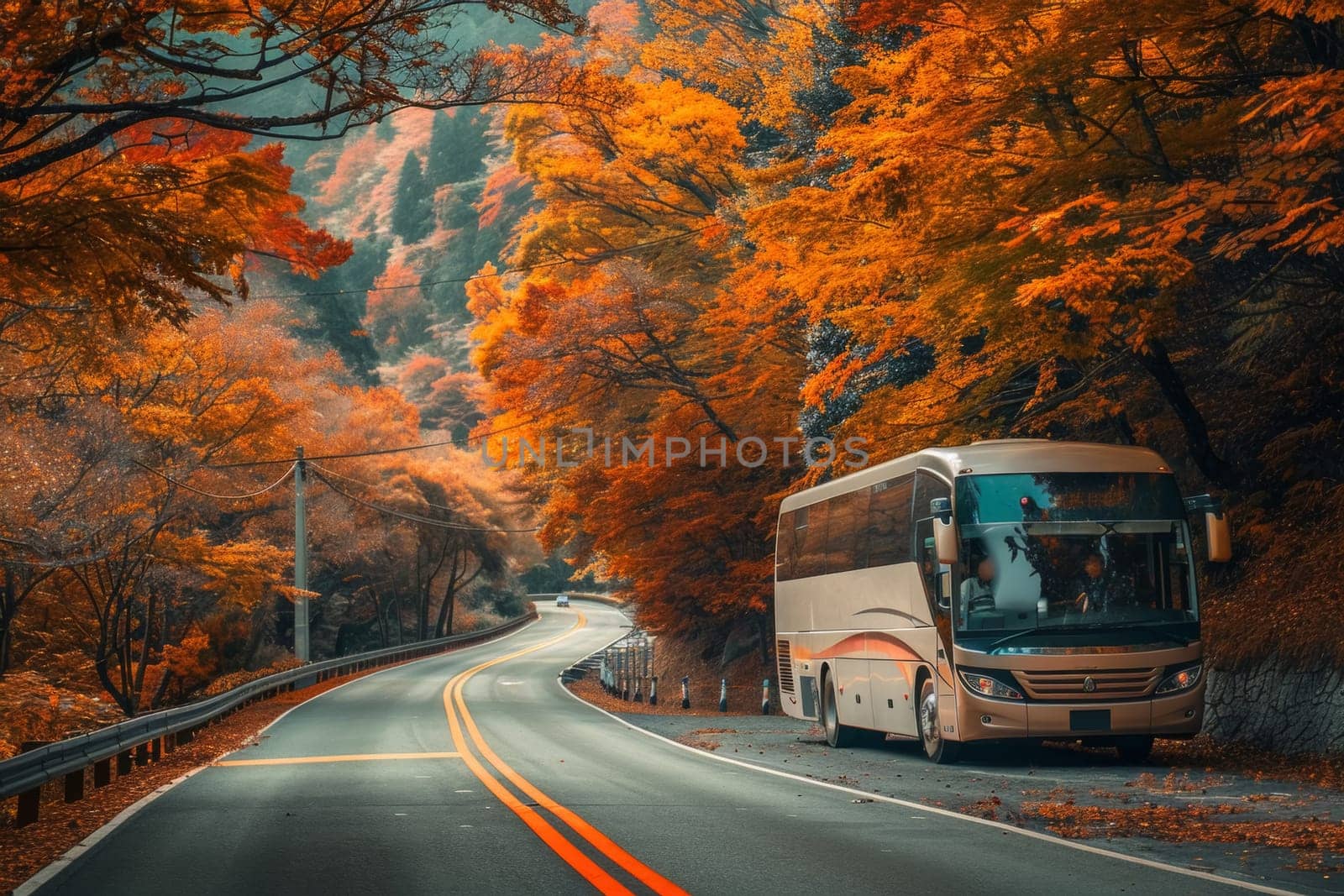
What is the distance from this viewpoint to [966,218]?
17078 millimetres

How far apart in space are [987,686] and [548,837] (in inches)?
265

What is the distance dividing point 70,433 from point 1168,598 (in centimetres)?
2218

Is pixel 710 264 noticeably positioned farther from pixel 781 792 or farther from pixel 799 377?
pixel 781 792

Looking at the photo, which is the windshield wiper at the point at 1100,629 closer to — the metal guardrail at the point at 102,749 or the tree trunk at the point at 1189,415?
the tree trunk at the point at 1189,415

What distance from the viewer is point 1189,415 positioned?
17.9 meters

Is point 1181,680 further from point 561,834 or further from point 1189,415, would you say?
point 561,834

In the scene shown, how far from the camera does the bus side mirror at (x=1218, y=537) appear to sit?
14.2 m

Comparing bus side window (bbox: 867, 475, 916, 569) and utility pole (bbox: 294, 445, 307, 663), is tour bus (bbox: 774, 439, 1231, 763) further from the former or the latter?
utility pole (bbox: 294, 445, 307, 663)

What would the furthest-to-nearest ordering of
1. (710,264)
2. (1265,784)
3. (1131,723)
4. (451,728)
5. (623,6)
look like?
(623,6) → (710,264) → (451,728) → (1131,723) → (1265,784)

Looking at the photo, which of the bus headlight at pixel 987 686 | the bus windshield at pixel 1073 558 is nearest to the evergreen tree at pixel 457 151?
the bus windshield at pixel 1073 558

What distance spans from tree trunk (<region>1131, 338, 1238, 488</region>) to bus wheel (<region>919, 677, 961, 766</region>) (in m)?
4.95

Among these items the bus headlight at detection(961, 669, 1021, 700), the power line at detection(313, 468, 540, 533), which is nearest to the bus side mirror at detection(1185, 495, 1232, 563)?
the bus headlight at detection(961, 669, 1021, 700)

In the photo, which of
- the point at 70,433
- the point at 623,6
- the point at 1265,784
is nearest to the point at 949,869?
the point at 1265,784

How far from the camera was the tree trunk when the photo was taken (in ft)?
57.1
